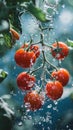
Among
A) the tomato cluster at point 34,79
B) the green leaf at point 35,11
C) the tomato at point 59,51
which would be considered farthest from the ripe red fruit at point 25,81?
the green leaf at point 35,11

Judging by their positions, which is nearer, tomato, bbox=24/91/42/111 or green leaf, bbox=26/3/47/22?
green leaf, bbox=26/3/47/22

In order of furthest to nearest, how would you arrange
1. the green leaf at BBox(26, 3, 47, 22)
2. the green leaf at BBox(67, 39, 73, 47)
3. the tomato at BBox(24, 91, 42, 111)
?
the green leaf at BBox(67, 39, 73, 47) < the tomato at BBox(24, 91, 42, 111) < the green leaf at BBox(26, 3, 47, 22)

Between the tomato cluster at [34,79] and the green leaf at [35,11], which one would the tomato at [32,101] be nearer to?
the tomato cluster at [34,79]

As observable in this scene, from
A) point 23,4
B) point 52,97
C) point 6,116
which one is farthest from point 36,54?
point 23,4

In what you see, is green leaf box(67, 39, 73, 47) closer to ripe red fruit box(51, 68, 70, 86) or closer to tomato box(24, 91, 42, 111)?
ripe red fruit box(51, 68, 70, 86)

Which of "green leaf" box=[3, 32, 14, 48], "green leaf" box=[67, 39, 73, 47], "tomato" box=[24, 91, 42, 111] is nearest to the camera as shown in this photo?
"green leaf" box=[3, 32, 14, 48]

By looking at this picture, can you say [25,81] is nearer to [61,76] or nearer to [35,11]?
[61,76]

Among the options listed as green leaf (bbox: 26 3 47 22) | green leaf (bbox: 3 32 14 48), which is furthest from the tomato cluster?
green leaf (bbox: 26 3 47 22)

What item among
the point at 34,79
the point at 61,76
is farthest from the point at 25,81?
the point at 61,76

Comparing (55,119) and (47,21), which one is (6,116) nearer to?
(47,21)
